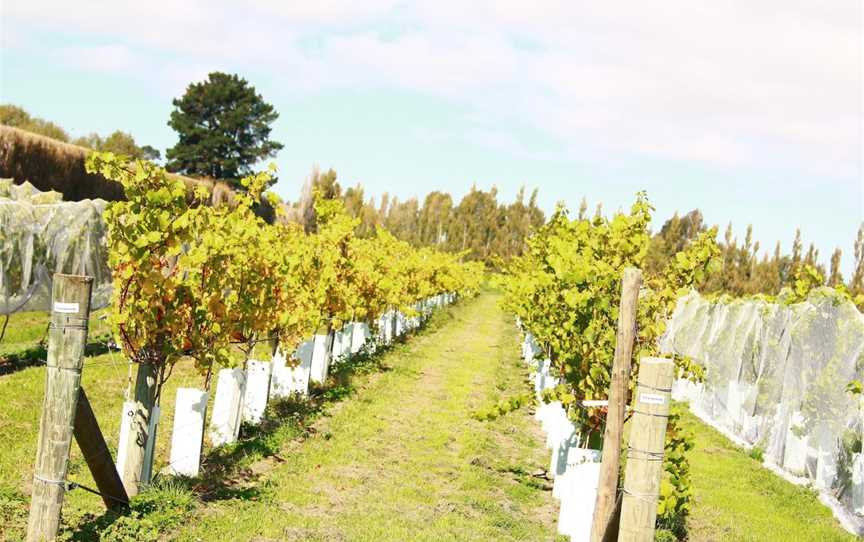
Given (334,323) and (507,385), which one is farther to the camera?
(507,385)

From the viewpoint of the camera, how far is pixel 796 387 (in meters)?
11.3

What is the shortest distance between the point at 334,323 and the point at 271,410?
2361mm

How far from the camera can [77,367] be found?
17.0ft

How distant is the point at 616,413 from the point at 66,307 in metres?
3.54

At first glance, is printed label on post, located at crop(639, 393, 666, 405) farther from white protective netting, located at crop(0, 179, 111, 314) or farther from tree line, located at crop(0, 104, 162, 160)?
tree line, located at crop(0, 104, 162, 160)

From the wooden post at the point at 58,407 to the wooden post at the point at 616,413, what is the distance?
11.0 feet

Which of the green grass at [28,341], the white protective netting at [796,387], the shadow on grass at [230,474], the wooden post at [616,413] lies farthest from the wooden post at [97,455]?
the white protective netting at [796,387]

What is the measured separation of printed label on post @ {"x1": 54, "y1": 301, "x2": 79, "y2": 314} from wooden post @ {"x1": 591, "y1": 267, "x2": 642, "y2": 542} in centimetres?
344

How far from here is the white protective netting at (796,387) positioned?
31.7ft

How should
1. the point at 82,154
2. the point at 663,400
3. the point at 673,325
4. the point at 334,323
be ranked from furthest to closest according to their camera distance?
1. the point at 82,154
2. the point at 673,325
3. the point at 334,323
4. the point at 663,400

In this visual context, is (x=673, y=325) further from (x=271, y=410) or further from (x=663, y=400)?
(x=663, y=400)

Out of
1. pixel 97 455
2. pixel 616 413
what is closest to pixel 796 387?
pixel 616 413

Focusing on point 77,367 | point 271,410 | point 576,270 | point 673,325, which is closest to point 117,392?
point 271,410

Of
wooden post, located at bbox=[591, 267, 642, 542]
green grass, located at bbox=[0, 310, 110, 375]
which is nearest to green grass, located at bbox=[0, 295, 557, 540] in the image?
green grass, located at bbox=[0, 310, 110, 375]
